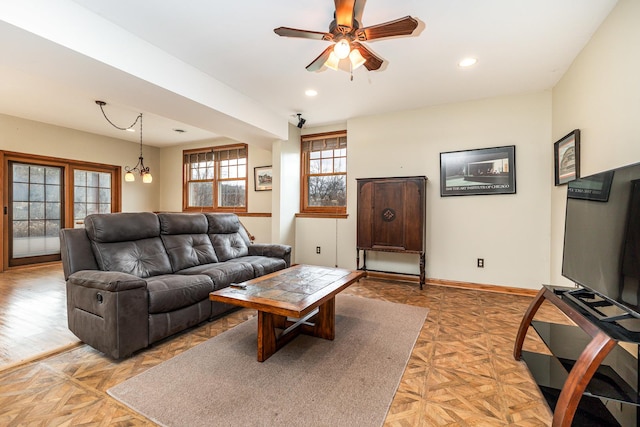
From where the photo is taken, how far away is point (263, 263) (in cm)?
336

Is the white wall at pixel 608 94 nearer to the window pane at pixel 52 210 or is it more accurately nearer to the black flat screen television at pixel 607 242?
the black flat screen television at pixel 607 242

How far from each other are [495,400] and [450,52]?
2761 millimetres

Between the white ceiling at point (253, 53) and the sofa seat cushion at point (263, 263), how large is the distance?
1753mm

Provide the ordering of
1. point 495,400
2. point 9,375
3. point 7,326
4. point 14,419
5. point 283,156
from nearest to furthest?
point 14,419
point 495,400
point 9,375
point 7,326
point 283,156

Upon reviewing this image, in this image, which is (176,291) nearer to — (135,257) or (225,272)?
(225,272)

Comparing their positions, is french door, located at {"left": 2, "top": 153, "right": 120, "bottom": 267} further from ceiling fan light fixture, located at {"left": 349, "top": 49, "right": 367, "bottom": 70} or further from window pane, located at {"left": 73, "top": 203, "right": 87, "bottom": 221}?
ceiling fan light fixture, located at {"left": 349, "top": 49, "right": 367, "bottom": 70}

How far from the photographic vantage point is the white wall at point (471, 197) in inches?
141

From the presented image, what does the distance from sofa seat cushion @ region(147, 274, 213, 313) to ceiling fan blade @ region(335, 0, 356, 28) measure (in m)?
2.27

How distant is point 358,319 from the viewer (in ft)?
9.13

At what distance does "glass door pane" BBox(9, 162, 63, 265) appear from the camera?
16.3 feet

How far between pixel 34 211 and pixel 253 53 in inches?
206

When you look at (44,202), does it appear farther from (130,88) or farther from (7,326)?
(130,88)

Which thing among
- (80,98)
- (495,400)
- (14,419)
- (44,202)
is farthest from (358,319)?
(44,202)

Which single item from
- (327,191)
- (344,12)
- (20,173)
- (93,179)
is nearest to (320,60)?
(344,12)
